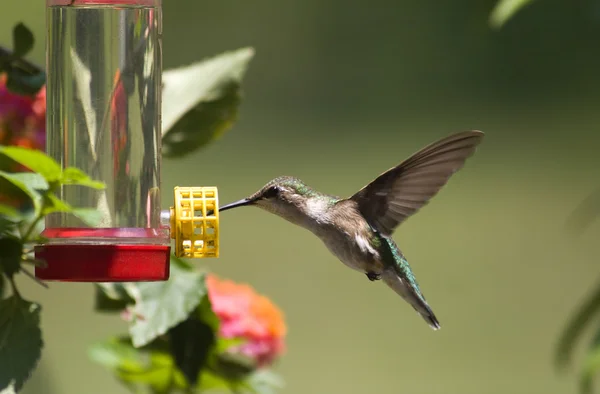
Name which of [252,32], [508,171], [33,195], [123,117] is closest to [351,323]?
[508,171]

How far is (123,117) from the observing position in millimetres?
1980

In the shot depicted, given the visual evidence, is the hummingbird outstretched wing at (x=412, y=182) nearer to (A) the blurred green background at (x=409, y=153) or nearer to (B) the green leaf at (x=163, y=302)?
(B) the green leaf at (x=163, y=302)

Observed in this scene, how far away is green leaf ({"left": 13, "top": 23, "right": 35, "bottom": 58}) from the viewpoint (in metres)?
1.95

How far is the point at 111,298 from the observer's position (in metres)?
2.06

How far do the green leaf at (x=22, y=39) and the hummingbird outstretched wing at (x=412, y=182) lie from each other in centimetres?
74

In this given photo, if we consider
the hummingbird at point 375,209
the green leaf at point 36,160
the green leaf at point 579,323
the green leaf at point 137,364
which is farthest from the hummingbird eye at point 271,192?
the green leaf at point 579,323

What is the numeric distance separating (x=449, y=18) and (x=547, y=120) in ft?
2.95

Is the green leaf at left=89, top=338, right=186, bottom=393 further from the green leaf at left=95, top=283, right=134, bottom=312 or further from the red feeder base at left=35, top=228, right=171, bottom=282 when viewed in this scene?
the red feeder base at left=35, top=228, right=171, bottom=282

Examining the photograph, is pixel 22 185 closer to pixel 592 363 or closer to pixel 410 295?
pixel 410 295

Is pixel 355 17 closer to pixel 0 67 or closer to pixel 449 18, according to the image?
pixel 449 18

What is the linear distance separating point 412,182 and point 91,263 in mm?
745

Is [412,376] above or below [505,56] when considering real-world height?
below

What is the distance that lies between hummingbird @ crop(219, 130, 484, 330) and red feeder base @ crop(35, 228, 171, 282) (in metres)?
0.38

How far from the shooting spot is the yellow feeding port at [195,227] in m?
1.76
